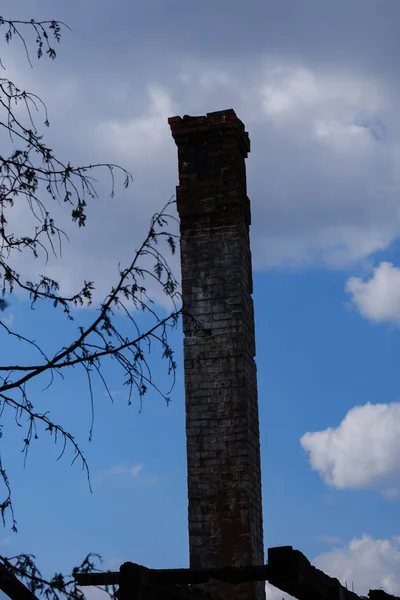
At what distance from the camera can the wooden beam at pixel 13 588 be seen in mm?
4738

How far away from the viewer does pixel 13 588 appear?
475 cm

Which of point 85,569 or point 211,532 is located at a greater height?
point 211,532

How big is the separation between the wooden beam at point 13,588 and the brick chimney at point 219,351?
647 centimetres

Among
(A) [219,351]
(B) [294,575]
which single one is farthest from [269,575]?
(A) [219,351]

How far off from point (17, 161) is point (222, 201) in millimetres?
6758

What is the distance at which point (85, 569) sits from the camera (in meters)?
4.85

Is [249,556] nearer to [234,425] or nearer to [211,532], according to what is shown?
[211,532]

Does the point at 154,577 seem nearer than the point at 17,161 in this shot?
Yes

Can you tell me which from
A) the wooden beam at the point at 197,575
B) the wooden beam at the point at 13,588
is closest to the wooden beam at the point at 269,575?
the wooden beam at the point at 197,575

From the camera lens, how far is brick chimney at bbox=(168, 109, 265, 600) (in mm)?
11438

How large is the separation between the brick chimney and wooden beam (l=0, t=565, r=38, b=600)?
21.2ft

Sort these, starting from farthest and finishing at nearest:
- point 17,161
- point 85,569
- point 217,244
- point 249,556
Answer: point 217,244, point 249,556, point 17,161, point 85,569

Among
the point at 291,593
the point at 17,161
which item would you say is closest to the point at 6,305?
the point at 17,161

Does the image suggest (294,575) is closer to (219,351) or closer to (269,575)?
(269,575)
